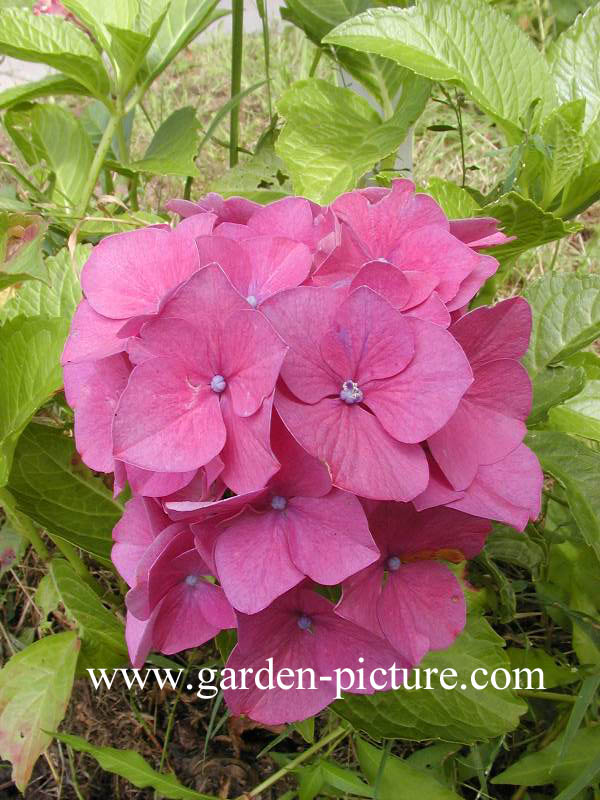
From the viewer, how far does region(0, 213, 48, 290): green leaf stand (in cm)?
79

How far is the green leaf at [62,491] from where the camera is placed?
0.93m

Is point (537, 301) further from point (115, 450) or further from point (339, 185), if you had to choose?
point (115, 450)

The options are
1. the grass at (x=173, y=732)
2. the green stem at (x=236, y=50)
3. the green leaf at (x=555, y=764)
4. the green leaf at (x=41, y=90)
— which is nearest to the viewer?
the green leaf at (x=555, y=764)

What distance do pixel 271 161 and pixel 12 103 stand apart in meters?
0.42

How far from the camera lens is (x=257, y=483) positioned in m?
0.54

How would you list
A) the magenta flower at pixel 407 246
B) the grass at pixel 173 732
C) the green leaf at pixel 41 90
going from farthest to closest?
the green leaf at pixel 41 90, the grass at pixel 173 732, the magenta flower at pixel 407 246

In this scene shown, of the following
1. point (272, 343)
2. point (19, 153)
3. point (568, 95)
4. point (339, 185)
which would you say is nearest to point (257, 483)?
point (272, 343)

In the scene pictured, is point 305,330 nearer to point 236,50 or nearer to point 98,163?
point 98,163

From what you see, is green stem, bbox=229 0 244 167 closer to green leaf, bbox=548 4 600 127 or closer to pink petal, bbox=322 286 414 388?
green leaf, bbox=548 4 600 127

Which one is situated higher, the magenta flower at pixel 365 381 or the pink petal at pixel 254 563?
the magenta flower at pixel 365 381

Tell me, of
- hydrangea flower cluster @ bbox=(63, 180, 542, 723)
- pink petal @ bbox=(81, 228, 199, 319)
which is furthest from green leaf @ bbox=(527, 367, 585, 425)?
pink petal @ bbox=(81, 228, 199, 319)

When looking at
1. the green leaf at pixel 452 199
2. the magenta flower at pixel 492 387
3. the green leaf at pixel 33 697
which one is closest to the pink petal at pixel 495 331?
the magenta flower at pixel 492 387

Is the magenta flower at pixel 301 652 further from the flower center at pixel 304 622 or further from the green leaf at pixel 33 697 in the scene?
the green leaf at pixel 33 697

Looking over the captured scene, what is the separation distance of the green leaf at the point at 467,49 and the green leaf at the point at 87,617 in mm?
715
